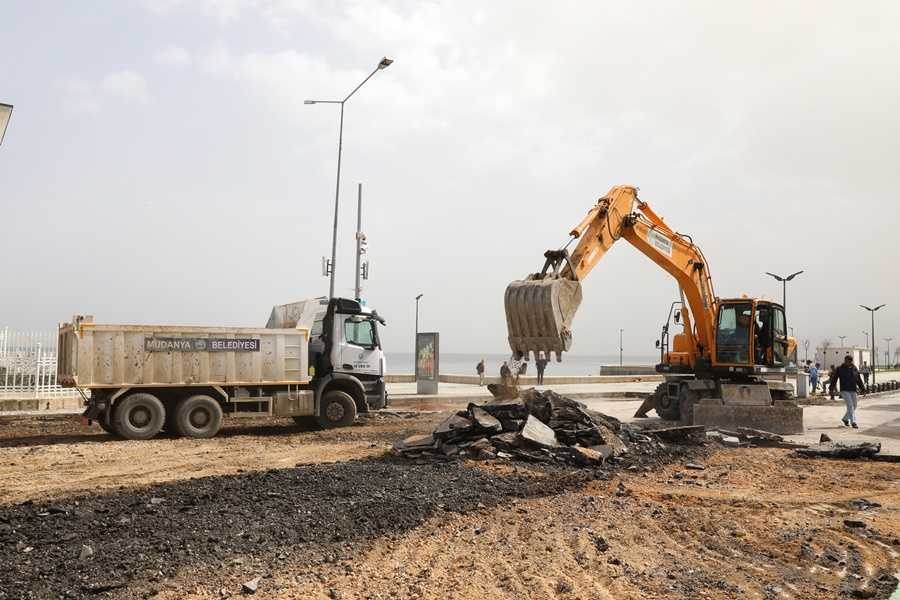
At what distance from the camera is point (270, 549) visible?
6.61 metres

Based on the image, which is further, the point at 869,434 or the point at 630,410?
the point at 630,410

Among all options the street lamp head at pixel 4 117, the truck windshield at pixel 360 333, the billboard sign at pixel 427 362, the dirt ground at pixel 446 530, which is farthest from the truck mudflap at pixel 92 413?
the billboard sign at pixel 427 362

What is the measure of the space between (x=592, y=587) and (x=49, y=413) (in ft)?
61.2

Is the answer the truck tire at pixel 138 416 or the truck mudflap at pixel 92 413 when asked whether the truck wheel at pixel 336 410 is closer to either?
the truck tire at pixel 138 416

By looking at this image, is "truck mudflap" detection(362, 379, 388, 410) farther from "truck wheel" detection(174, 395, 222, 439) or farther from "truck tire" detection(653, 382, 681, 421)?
"truck tire" detection(653, 382, 681, 421)

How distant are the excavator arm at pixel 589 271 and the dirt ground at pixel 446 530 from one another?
2.47 m

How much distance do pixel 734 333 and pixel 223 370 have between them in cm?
1265

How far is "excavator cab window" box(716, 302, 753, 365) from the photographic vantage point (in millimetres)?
18312

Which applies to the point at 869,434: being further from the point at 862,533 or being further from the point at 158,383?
the point at 158,383

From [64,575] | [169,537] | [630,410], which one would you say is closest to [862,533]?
[169,537]

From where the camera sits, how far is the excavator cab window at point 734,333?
18.3 meters

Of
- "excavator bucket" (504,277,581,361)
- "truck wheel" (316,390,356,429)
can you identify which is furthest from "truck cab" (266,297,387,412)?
"excavator bucket" (504,277,581,361)

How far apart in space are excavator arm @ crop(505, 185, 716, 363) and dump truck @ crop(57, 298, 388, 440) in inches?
238

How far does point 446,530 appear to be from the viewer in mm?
7562
